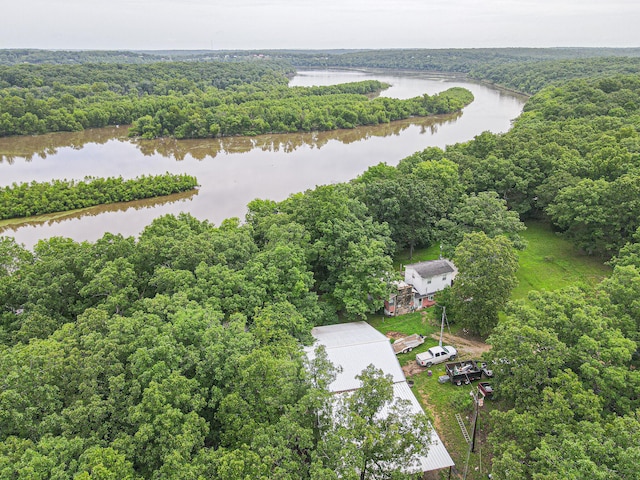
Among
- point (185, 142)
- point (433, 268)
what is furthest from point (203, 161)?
point (433, 268)

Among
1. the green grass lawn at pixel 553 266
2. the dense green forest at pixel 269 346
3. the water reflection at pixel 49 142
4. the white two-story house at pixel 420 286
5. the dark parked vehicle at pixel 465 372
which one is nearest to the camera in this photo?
the dense green forest at pixel 269 346

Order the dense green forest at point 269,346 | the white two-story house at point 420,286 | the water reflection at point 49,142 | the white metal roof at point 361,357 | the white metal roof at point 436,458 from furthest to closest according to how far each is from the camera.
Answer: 1. the water reflection at point 49,142
2. the white two-story house at point 420,286
3. the white metal roof at point 361,357
4. the white metal roof at point 436,458
5. the dense green forest at point 269,346

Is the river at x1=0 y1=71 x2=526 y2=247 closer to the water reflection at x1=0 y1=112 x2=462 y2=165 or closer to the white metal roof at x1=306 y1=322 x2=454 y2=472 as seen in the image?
the water reflection at x1=0 y1=112 x2=462 y2=165

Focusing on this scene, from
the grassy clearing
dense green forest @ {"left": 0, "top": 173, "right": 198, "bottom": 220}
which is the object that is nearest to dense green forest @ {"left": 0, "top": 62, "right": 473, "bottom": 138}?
dense green forest @ {"left": 0, "top": 173, "right": 198, "bottom": 220}

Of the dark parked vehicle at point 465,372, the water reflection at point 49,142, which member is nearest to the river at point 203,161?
the water reflection at point 49,142

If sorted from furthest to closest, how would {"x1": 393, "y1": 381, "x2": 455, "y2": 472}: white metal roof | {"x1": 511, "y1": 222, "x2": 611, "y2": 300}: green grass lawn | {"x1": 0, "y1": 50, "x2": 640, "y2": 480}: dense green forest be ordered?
{"x1": 511, "y1": 222, "x2": 611, "y2": 300}: green grass lawn → {"x1": 393, "y1": 381, "x2": 455, "y2": 472}: white metal roof → {"x1": 0, "y1": 50, "x2": 640, "y2": 480}: dense green forest

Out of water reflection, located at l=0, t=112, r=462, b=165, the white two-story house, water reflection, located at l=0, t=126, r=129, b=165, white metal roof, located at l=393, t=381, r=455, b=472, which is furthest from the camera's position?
water reflection, located at l=0, t=112, r=462, b=165

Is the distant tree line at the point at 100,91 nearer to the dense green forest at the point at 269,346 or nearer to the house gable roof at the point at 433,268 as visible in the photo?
the dense green forest at the point at 269,346
